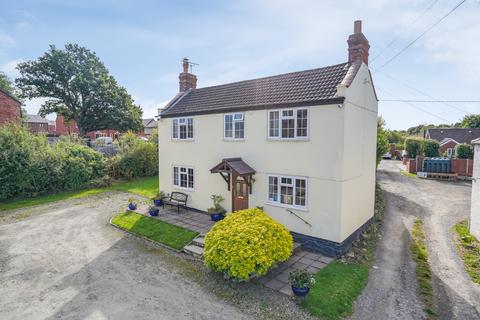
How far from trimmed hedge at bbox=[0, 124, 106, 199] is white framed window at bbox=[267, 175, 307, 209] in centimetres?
1755

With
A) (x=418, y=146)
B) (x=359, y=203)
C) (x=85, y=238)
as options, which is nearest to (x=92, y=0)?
(x=85, y=238)

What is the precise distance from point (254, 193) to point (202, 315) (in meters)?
→ 6.55

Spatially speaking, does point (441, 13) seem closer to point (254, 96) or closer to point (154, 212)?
point (254, 96)

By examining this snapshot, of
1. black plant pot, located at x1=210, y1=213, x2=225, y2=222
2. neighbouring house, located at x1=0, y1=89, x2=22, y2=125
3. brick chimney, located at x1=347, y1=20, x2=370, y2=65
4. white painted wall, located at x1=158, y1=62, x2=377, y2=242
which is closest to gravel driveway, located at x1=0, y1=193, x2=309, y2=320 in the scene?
black plant pot, located at x1=210, y1=213, x2=225, y2=222

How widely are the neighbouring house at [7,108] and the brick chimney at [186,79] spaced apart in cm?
1878

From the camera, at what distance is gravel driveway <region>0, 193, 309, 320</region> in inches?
287

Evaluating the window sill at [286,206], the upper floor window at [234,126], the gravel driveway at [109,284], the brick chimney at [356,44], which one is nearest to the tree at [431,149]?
the brick chimney at [356,44]

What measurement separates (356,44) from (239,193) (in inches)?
349

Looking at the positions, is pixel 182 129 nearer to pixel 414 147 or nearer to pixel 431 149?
pixel 431 149

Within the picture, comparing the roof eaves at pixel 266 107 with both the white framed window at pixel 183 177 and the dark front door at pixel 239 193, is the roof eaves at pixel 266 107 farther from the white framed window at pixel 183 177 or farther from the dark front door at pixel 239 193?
the dark front door at pixel 239 193

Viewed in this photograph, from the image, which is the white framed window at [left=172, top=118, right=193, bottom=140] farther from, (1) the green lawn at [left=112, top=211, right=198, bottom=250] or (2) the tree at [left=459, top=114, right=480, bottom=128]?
(2) the tree at [left=459, top=114, right=480, bottom=128]

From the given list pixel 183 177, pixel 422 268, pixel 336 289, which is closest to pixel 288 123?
pixel 336 289

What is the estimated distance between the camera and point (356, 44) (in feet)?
38.7

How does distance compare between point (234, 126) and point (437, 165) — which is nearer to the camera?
point (234, 126)
